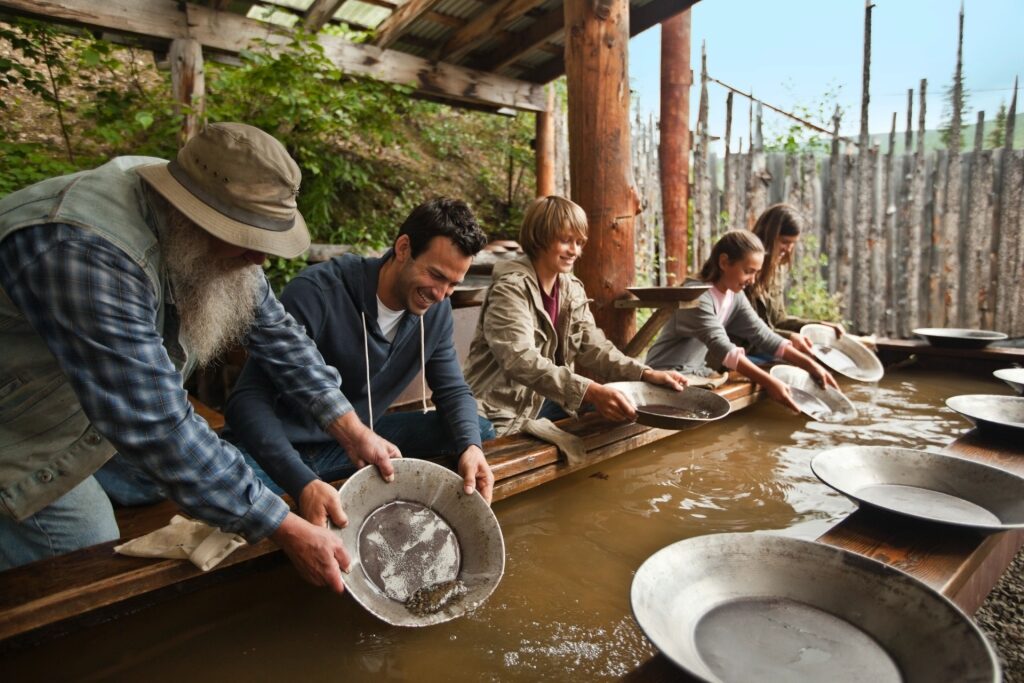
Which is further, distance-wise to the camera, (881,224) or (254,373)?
(881,224)

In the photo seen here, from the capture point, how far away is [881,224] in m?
5.88

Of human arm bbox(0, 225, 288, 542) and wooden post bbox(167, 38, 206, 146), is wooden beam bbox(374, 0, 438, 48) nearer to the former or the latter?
wooden post bbox(167, 38, 206, 146)

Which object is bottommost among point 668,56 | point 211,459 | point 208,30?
point 211,459

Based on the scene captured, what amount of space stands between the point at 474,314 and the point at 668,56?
3.98m

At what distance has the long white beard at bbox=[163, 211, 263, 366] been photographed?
1.36 metres

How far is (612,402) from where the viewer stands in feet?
8.37

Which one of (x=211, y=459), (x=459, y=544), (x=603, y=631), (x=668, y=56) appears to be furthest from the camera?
(x=668, y=56)

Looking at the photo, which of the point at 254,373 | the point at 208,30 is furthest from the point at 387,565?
the point at 208,30

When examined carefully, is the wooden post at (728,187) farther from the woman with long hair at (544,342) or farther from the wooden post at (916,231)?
the woman with long hair at (544,342)

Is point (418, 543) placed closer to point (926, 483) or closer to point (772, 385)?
point (926, 483)

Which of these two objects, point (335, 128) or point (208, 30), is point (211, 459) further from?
point (335, 128)

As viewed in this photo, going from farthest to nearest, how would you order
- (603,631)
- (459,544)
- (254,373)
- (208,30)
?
(208,30) → (254,373) → (459,544) → (603,631)

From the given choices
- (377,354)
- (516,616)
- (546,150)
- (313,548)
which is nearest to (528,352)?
(377,354)

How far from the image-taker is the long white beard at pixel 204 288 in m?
1.36
